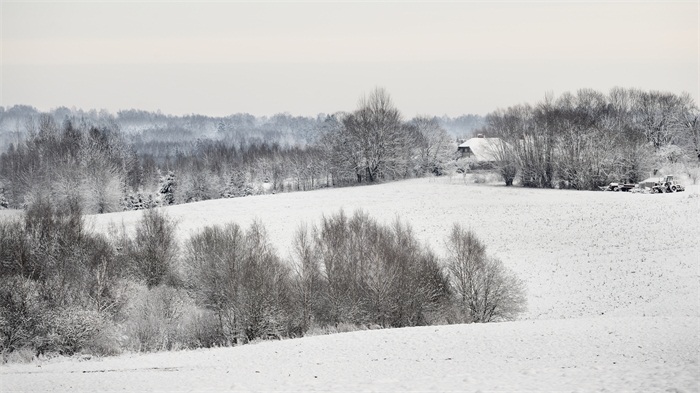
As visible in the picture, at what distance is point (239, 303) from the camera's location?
32.4 metres

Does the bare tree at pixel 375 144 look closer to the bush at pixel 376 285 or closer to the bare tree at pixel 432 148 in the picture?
the bare tree at pixel 432 148

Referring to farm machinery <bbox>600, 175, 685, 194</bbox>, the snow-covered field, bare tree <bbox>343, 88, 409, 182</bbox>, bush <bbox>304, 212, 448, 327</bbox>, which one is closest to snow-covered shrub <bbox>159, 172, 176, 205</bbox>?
bare tree <bbox>343, 88, 409, 182</bbox>

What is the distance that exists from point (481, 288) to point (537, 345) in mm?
12990

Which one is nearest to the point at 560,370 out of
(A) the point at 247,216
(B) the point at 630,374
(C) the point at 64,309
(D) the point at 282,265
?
(B) the point at 630,374

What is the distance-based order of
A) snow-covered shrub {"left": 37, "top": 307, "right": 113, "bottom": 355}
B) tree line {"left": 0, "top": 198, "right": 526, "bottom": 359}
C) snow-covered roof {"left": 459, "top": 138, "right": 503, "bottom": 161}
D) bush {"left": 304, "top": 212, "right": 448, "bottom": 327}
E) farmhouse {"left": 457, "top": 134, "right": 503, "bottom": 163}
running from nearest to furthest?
snow-covered shrub {"left": 37, "top": 307, "right": 113, "bottom": 355}, tree line {"left": 0, "top": 198, "right": 526, "bottom": 359}, bush {"left": 304, "top": 212, "right": 448, "bottom": 327}, snow-covered roof {"left": 459, "top": 138, "right": 503, "bottom": 161}, farmhouse {"left": 457, "top": 134, "right": 503, "bottom": 163}

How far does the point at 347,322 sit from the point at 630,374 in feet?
60.3

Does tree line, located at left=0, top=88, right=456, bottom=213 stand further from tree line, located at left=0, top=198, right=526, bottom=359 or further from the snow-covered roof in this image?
tree line, located at left=0, top=198, right=526, bottom=359

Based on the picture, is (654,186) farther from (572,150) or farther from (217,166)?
(217,166)

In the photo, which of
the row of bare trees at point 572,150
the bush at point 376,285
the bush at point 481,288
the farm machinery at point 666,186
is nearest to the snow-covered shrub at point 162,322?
the bush at point 376,285

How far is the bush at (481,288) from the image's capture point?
1382 inches

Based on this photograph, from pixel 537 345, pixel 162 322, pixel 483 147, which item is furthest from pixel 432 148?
pixel 537 345

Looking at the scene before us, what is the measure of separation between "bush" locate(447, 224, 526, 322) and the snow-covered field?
5.47 ft

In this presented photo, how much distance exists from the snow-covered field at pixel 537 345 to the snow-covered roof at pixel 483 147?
1670 inches

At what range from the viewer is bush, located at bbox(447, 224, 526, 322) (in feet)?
115
